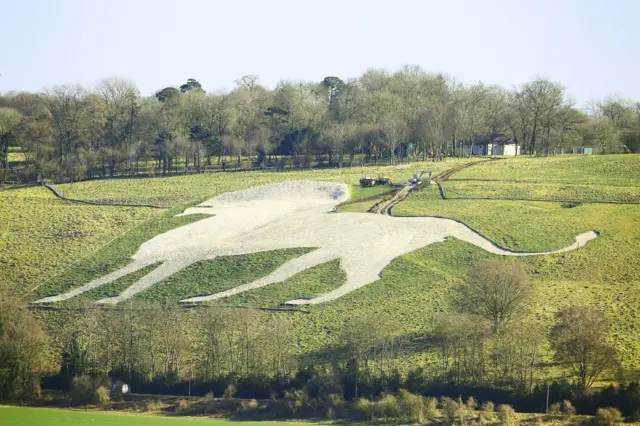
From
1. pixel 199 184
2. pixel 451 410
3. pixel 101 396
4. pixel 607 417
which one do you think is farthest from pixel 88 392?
pixel 199 184

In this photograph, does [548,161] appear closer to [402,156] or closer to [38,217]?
[402,156]

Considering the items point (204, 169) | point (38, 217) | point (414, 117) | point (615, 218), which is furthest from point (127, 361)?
point (414, 117)

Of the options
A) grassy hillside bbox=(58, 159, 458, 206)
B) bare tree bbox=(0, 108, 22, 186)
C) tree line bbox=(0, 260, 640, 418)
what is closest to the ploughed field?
grassy hillside bbox=(58, 159, 458, 206)

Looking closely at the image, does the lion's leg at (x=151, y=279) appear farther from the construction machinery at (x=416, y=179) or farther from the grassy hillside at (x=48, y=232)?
the construction machinery at (x=416, y=179)

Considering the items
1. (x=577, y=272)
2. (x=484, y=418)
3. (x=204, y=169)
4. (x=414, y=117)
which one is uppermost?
(x=414, y=117)

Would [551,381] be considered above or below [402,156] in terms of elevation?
below

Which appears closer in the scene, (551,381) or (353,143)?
(551,381)

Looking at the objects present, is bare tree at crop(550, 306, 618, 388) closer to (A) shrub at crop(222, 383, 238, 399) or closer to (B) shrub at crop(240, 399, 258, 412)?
(B) shrub at crop(240, 399, 258, 412)

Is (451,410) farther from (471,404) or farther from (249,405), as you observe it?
(249,405)
